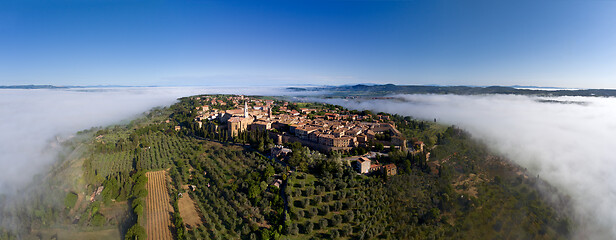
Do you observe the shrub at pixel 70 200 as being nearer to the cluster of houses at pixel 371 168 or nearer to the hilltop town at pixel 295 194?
the hilltop town at pixel 295 194

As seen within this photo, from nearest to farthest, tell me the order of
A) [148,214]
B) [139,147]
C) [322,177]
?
Answer: [148,214], [322,177], [139,147]

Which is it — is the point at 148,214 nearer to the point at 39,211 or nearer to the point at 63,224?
the point at 63,224

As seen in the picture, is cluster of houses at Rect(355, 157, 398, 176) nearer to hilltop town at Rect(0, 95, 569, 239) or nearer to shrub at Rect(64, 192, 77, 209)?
hilltop town at Rect(0, 95, 569, 239)

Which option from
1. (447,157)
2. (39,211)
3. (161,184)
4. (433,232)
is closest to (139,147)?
(161,184)

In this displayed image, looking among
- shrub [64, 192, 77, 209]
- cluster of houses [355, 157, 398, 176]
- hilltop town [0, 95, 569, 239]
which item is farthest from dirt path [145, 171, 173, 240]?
cluster of houses [355, 157, 398, 176]

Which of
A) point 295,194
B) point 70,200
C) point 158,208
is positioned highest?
point 295,194

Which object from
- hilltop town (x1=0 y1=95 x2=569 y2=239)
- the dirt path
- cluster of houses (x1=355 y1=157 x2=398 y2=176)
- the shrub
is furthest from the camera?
cluster of houses (x1=355 y1=157 x2=398 y2=176)

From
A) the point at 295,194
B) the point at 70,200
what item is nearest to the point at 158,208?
the point at 70,200

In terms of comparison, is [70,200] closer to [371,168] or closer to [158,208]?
[158,208]
